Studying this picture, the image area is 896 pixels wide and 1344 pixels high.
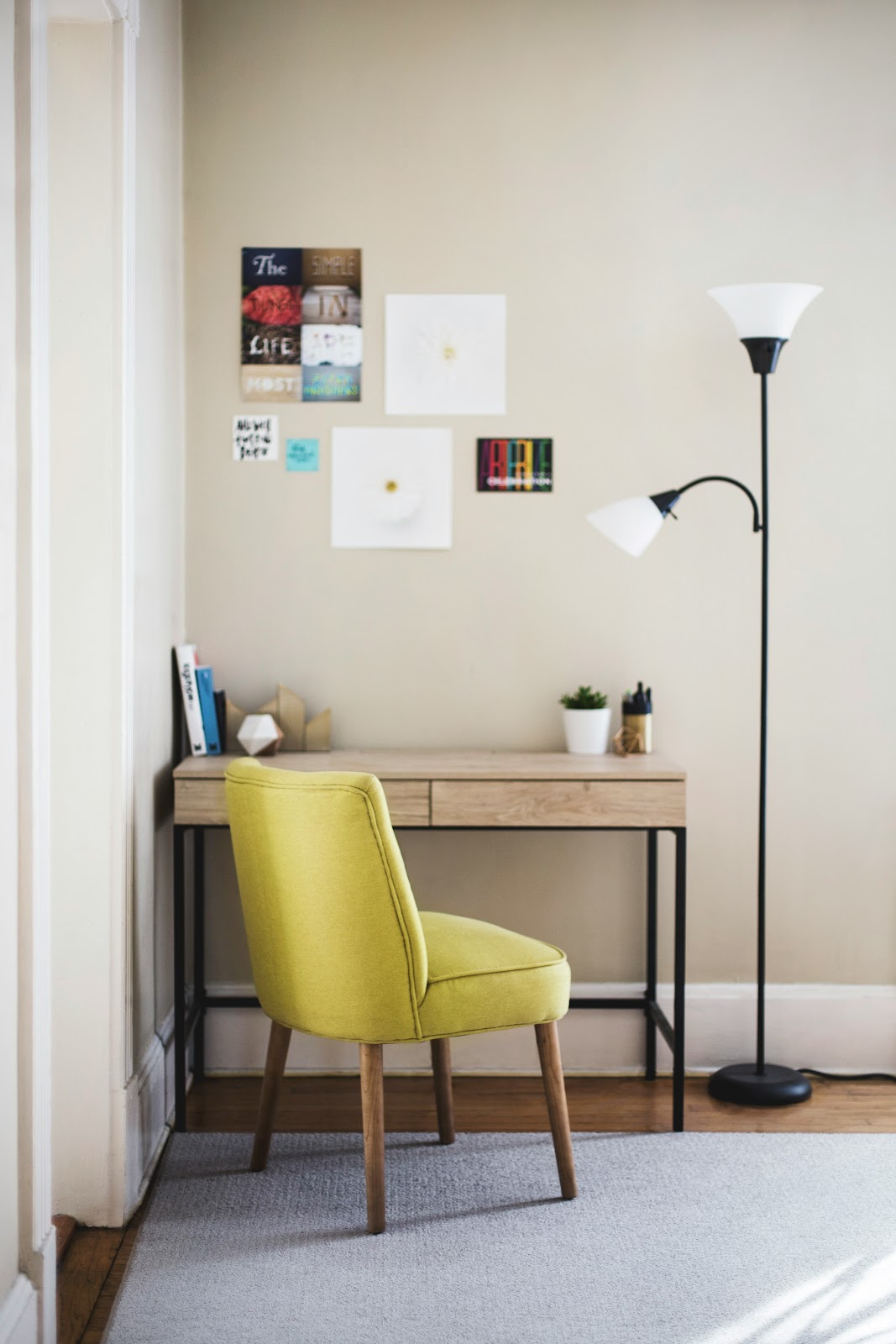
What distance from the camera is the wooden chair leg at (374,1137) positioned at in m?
2.23

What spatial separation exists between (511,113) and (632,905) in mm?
2060

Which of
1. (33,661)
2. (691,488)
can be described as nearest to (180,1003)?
(33,661)

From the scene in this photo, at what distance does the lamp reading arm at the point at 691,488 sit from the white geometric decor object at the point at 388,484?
21.9 inches

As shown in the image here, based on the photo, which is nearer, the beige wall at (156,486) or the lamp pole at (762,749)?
the beige wall at (156,486)

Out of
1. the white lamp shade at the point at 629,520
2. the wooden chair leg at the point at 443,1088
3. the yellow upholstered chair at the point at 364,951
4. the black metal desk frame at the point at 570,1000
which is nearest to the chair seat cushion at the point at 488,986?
the yellow upholstered chair at the point at 364,951

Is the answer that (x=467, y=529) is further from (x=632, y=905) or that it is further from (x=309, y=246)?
(x=632, y=905)

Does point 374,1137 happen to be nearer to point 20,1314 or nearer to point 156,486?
point 20,1314

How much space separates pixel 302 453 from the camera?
3.10 metres

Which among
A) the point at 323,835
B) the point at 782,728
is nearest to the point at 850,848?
the point at 782,728

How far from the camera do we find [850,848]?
10.4 feet

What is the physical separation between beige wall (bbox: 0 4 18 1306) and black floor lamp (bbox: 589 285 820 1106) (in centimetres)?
150

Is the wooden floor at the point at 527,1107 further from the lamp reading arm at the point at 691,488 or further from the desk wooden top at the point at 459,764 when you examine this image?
the lamp reading arm at the point at 691,488

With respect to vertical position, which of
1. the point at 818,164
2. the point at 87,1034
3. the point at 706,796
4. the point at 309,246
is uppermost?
the point at 818,164

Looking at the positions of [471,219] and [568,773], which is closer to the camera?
[568,773]
